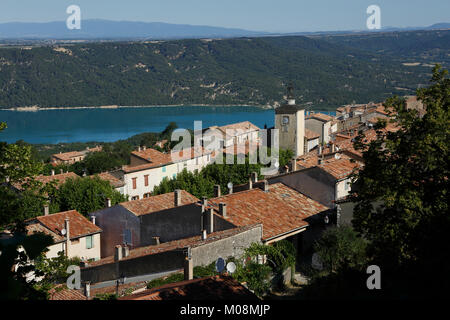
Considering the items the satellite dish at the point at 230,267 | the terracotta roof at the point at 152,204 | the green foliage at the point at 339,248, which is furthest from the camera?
the terracotta roof at the point at 152,204

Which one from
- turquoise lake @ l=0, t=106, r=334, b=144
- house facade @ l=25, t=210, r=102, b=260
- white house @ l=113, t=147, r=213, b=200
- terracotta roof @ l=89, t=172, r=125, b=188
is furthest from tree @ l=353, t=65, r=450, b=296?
turquoise lake @ l=0, t=106, r=334, b=144

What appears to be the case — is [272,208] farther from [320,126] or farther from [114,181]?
[320,126]

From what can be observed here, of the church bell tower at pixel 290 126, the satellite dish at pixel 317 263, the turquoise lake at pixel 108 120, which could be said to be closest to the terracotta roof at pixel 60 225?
the satellite dish at pixel 317 263

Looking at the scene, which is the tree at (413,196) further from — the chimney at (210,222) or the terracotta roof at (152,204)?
the terracotta roof at (152,204)

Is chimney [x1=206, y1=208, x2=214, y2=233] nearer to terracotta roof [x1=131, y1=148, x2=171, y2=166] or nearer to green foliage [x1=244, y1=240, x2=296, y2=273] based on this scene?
green foliage [x1=244, y1=240, x2=296, y2=273]

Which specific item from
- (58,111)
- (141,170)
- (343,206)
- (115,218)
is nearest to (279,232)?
(343,206)
